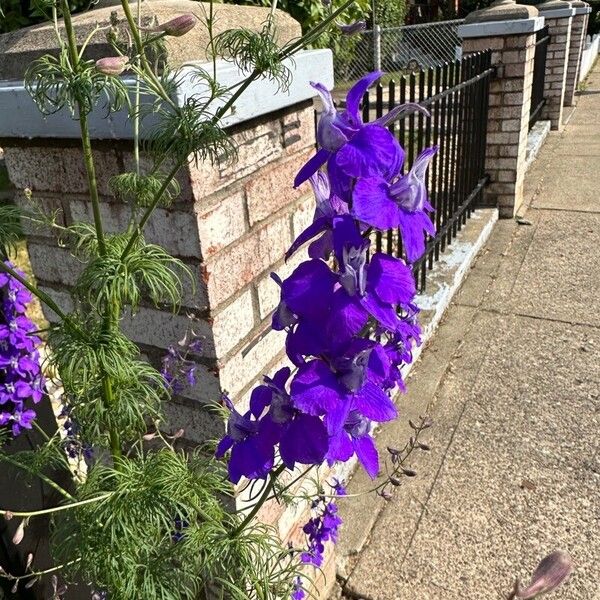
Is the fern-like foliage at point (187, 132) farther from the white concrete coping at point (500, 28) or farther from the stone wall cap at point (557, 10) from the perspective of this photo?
the stone wall cap at point (557, 10)

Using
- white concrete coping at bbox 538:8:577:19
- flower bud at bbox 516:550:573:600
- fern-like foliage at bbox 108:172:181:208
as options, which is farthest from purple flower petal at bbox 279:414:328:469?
white concrete coping at bbox 538:8:577:19

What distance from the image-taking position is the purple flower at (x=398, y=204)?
2.90 ft

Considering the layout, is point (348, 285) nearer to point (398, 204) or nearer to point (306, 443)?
point (398, 204)

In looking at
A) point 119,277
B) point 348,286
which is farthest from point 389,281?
point 119,277

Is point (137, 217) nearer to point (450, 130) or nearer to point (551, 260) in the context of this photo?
point (450, 130)

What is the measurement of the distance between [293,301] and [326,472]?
1.46 meters

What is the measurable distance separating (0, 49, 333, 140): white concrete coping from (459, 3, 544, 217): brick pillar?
3879 mm

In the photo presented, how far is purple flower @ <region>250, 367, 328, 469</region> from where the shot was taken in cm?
102

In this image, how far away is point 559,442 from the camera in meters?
2.86

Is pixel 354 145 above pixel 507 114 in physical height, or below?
above

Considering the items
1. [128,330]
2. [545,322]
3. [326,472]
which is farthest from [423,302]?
[128,330]

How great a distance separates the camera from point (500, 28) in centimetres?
507

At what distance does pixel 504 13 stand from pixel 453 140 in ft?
4.89

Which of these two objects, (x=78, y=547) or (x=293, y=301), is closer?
(x=293, y=301)
